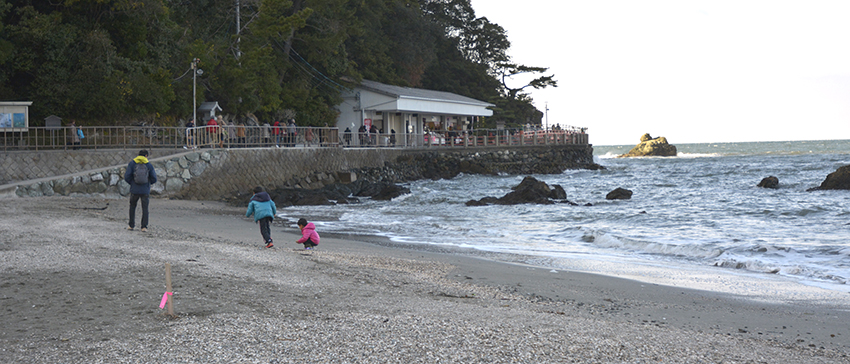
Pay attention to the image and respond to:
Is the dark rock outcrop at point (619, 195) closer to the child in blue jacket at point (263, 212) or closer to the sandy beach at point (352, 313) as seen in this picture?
the sandy beach at point (352, 313)

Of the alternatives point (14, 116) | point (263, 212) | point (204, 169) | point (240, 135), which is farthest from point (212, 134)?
point (263, 212)

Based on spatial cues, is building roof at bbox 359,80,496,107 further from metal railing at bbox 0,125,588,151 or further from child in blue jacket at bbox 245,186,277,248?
child in blue jacket at bbox 245,186,277,248

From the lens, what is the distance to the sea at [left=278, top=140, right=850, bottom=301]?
910 centimetres

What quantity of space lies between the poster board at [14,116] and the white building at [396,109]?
65.3ft

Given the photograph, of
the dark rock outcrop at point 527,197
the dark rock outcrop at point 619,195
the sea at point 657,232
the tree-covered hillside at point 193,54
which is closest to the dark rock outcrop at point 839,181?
the sea at point 657,232

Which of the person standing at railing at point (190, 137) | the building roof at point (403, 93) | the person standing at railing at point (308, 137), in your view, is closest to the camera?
the person standing at railing at point (190, 137)

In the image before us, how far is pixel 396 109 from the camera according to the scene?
1501 inches

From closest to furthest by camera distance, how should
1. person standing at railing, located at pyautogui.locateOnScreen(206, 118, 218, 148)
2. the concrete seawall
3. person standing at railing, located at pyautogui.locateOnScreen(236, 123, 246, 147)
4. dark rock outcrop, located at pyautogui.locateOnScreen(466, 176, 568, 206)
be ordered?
1. the concrete seawall
2. dark rock outcrop, located at pyautogui.locateOnScreen(466, 176, 568, 206)
3. person standing at railing, located at pyautogui.locateOnScreen(206, 118, 218, 148)
4. person standing at railing, located at pyautogui.locateOnScreen(236, 123, 246, 147)

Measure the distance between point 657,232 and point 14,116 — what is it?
778 inches

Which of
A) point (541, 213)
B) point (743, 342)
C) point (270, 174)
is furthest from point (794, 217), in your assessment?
point (270, 174)

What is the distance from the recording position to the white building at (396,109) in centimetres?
3816

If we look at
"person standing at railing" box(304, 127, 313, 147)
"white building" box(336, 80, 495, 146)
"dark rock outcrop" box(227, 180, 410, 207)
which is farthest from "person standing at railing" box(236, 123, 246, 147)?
"white building" box(336, 80, 495, 146)

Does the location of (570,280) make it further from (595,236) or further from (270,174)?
(270,174)

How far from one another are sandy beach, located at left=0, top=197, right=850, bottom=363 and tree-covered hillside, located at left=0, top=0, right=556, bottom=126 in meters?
15.2
